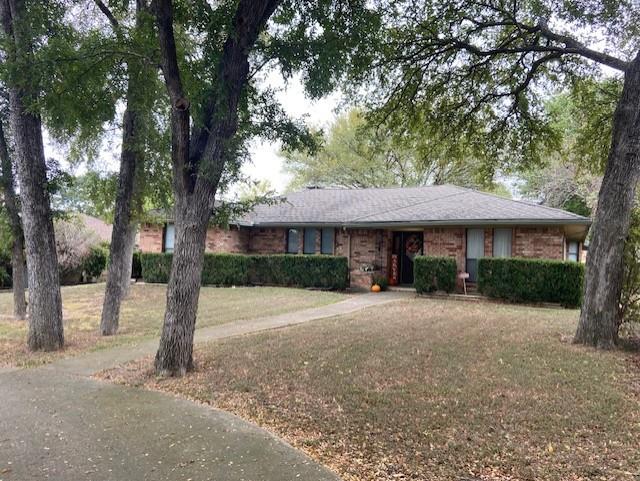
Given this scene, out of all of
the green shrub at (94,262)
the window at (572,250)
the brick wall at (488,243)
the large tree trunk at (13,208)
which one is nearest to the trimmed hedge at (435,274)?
the brick wall at (488,243)

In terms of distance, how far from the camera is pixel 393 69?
10039mm

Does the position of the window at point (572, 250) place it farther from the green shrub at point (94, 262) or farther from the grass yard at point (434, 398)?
the green shrub at point (94, 262)

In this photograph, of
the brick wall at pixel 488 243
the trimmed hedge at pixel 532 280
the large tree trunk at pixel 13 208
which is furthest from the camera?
the brick wall at pixel 488 243

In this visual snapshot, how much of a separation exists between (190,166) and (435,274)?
33.9 feet

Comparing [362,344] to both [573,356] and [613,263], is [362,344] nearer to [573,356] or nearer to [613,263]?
[573,356]

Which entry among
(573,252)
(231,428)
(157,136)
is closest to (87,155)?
(157,136)

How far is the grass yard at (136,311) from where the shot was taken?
805cm

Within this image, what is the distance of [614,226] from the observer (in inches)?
288

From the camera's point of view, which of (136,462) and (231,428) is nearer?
(136,462)

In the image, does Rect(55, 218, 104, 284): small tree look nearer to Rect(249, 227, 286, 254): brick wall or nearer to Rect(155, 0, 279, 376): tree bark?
Rect(249, 227, 286, 254): brick wall

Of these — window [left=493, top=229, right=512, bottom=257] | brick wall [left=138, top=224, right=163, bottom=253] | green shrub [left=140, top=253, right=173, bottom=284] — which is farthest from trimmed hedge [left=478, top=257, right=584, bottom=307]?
brick wall [left=138, top=224, right=163, bottom=253]

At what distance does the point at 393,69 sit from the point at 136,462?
9.01m

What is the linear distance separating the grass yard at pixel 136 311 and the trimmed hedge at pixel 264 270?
75cm

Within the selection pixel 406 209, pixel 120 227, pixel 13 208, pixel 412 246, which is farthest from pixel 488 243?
pixel 13 208
